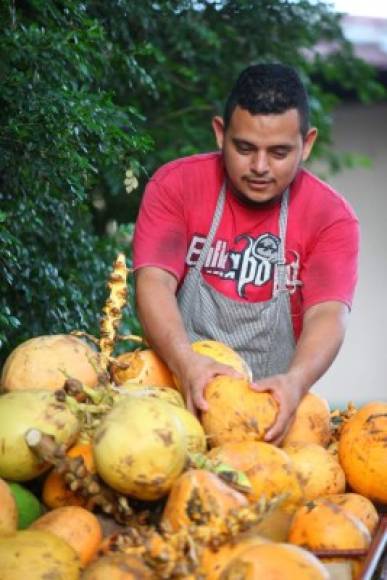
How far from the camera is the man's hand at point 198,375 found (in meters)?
3.12

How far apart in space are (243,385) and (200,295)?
1010 mm

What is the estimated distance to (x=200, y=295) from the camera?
13.4ft

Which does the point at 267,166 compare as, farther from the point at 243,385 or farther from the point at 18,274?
the point at 18,274

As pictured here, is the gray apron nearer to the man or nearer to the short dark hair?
the man

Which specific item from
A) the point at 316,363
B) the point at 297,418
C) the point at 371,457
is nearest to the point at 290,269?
the point at 316,363

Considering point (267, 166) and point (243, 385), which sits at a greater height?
point (267, 166)

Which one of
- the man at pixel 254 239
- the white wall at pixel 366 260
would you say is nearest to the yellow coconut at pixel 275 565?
the man at pixel 254 239

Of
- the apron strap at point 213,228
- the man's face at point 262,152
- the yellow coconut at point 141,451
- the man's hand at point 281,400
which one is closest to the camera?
the yellow coconut at point 141,451

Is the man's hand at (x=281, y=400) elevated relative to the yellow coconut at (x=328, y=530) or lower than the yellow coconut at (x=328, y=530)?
elevated

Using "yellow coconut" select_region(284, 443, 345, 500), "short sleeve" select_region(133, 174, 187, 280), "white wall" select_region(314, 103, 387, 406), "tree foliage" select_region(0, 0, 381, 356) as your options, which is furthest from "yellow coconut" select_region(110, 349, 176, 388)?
"white wall" select_region(314, 103, 387, 406)

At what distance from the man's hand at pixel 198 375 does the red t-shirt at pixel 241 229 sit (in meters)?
0.74

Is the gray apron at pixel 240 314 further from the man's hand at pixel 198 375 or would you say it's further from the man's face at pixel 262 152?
the man's hand at pixel 198 375

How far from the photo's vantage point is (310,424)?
3322mm

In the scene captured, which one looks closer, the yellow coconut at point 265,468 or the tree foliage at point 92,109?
the yellow coconut at point 265,468
